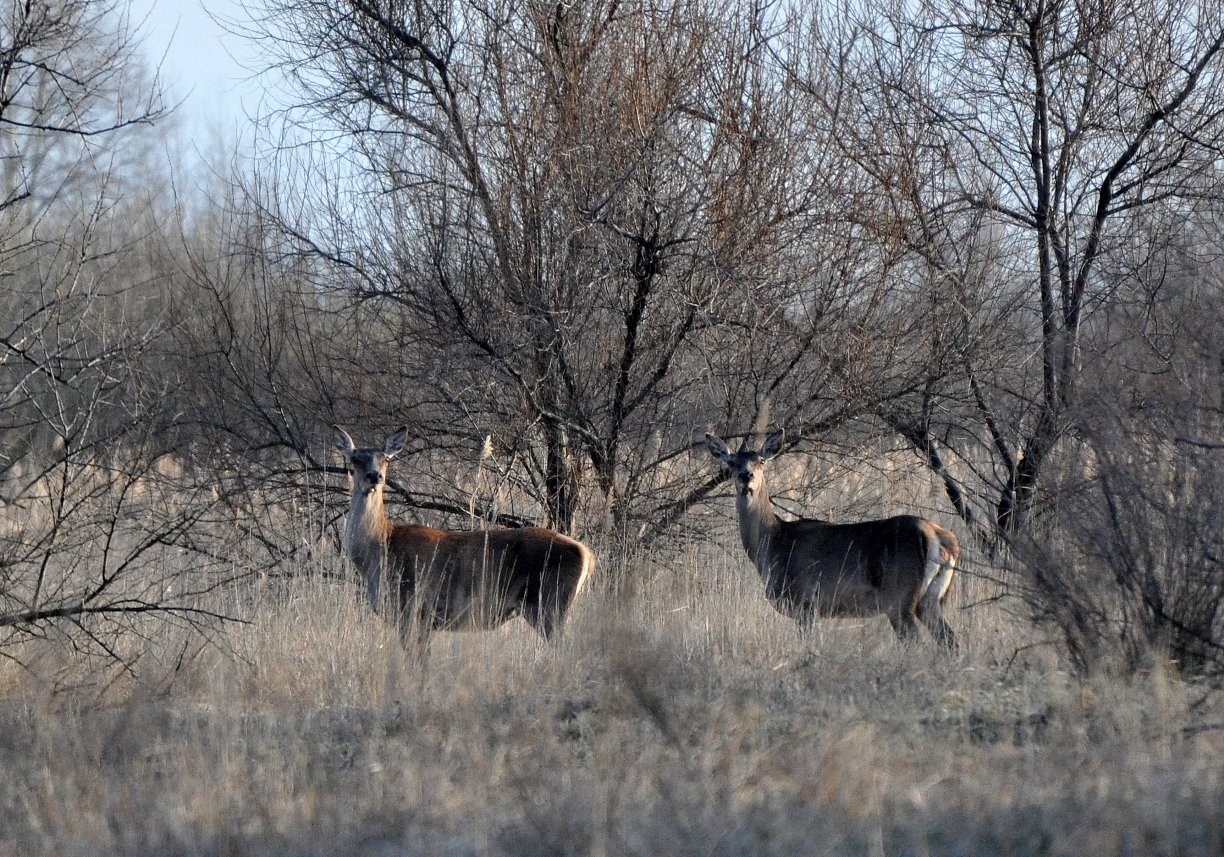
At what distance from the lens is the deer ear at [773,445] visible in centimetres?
1070

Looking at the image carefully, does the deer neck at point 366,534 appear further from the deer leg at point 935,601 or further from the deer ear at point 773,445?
the deer leg at point 935,601

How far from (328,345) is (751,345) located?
13.3 feet

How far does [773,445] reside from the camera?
35.6 feet

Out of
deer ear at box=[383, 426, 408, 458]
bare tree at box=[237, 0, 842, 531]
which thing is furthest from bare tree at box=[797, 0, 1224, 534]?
deer ear at box=[383, 426, 408, 458]

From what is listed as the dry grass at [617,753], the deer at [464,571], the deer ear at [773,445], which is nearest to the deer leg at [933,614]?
the dry grass at [617,753]

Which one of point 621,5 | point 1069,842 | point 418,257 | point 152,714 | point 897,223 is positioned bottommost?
point 152,714

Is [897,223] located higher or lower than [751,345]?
higher

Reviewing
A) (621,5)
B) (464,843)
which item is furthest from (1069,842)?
(621,5)

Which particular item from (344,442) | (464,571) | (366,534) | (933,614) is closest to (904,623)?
(933,614)

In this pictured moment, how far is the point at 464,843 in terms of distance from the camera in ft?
14.7

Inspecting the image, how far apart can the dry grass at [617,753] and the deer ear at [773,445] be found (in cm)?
256

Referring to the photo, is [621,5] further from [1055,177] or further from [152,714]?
[152,714]

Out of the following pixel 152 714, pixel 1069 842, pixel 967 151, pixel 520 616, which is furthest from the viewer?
pixel 967 151

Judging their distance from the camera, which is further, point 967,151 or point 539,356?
point 967,151
